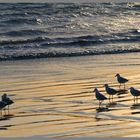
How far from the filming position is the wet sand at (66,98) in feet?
32.3

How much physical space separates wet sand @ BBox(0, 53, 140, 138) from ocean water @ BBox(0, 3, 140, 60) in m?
2.67

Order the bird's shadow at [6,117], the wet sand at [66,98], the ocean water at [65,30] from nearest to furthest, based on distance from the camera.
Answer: the wet sand at [66,98] < the bird's shadow at [6,117] < the ocean water at [65,30]

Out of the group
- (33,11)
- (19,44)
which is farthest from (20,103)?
(33,11)

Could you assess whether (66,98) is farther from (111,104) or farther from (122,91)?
(122,91)

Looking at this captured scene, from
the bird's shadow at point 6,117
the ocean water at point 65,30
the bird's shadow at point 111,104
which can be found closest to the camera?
the bird's shadow at point 6,117

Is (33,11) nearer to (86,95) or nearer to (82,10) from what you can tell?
(82,10)

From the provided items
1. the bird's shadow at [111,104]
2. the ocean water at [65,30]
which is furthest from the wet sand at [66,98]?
the ocean water at [65,30]

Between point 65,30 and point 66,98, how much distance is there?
17.5 meters

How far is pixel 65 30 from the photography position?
30156mm

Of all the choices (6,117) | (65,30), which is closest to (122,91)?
(6,117)

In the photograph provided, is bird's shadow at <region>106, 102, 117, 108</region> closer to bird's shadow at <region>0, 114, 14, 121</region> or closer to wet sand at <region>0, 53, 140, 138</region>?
wet sand at <region>0, 53, 140, 138</region>

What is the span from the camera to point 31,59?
20594mm

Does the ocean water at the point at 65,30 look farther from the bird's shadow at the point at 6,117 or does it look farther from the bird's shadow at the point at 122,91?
the bird's shadow at the point at 6,117

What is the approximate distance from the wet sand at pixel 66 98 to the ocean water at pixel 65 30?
8.76 ft
